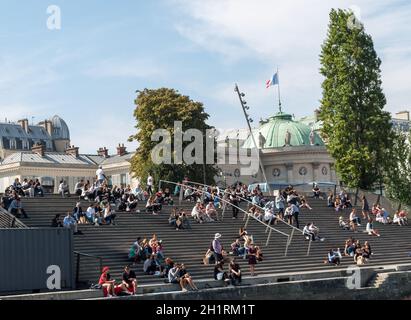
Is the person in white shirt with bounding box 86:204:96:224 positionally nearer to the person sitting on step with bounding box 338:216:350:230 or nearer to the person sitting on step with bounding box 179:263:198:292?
the person sitting on step with bounding box 179:263:198:292

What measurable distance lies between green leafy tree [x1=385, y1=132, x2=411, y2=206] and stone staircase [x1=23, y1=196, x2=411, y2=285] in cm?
1266

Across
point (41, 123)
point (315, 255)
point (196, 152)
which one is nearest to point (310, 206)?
point (315, 255)

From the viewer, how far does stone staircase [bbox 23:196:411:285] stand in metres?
34.7

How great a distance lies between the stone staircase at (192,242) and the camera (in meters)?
34.7

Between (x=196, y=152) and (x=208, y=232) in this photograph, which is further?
(x=196, y=152)

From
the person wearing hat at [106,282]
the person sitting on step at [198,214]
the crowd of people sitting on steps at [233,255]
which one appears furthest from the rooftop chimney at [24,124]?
A: the person wearing hat at [106,282]

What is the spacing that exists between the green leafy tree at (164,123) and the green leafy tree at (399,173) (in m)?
16.7

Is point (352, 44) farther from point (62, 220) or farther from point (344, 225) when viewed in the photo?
point (62, 220)

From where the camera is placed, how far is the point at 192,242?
38469 millimetres

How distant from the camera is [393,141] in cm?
6038

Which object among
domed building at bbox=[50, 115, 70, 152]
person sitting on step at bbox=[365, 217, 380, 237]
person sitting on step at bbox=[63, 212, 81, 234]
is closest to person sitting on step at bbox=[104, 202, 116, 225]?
person sitting on step at bbox=[63, 212, 81, 234]

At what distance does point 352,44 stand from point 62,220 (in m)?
29.9

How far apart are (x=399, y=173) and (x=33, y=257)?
3569cm

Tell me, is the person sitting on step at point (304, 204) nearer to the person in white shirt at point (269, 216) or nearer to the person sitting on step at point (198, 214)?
the person in white shirt at point (269, 216)
